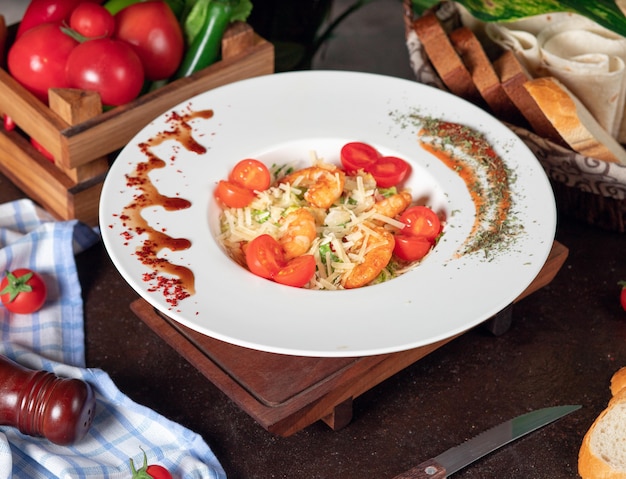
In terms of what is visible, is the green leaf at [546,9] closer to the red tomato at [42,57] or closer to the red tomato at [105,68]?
the red tomato at [105,68]

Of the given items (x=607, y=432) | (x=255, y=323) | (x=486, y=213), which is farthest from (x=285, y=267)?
(x=607, y=432)

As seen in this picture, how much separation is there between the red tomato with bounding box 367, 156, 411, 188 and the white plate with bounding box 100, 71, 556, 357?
0.03 metres

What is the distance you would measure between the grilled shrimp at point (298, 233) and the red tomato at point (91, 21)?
2.34ft

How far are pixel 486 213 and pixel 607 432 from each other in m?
0.50

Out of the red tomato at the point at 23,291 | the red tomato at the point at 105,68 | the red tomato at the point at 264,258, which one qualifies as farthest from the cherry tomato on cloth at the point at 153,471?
the red tomato at the point at 105,68

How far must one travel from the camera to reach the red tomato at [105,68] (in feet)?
7.34

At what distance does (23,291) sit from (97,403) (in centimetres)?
32

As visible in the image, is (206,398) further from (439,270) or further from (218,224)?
(439,270)

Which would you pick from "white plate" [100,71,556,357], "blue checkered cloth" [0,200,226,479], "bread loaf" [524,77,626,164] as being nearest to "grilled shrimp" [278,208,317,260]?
"white plate" [100,71,556,357]

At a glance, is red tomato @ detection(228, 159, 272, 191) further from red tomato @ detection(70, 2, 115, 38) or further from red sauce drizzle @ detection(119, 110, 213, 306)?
red tomato @ detection(70, 2, 115, 38)

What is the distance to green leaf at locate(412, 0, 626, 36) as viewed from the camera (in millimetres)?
2217

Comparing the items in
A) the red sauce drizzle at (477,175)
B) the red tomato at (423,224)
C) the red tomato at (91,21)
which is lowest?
the red tomato at (423,224)

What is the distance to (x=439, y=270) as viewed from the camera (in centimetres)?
187

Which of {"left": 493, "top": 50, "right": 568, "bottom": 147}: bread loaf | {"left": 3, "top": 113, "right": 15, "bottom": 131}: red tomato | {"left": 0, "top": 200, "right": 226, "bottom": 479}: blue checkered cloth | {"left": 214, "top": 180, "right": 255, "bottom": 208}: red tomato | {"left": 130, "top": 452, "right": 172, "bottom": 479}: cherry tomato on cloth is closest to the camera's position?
{"left": 130, "top": 452, "right": 172, "bottom": 479}: cherry tomato on cloth
